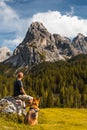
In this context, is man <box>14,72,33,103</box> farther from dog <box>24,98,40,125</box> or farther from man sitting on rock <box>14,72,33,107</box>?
dog <box>24,98,40,125</box>

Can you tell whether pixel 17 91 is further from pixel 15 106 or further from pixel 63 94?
pixel 63 94

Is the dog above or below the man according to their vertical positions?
below

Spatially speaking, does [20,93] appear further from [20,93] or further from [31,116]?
[31,116]

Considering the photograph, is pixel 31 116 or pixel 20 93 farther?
pixel 20 93

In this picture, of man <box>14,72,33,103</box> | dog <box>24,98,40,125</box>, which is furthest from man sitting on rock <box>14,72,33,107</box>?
dog <box>24,98,40,125</box>

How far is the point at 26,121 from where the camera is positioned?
112ft

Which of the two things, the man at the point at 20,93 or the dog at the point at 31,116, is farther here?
the man at the point at 20,93

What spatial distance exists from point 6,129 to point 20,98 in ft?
21.9

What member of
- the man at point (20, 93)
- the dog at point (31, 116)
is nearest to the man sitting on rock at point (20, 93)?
the man at point (20, 93)

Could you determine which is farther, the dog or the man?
the man

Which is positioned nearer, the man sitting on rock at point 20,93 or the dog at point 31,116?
the dog at point 31,116

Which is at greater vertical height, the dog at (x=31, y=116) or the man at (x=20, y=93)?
the man at (x=20, y=93)

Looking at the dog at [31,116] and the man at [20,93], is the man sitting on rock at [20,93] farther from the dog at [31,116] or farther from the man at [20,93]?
the dog at [31,116]

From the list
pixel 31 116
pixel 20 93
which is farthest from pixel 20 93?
pixel 31 116
